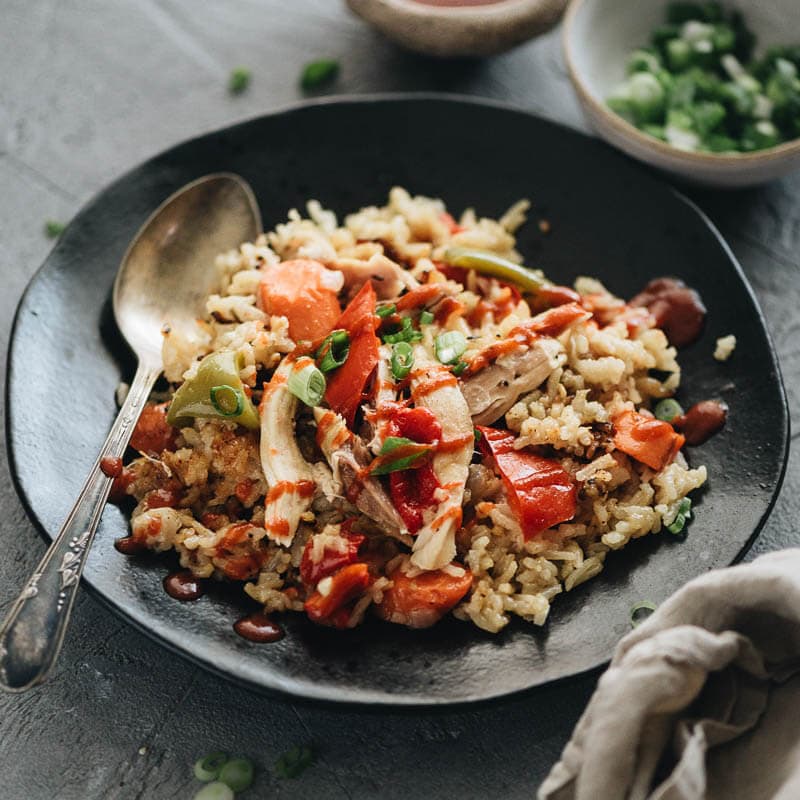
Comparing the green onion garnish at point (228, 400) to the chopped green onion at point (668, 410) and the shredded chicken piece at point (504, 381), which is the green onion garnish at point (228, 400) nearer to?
the shredded chicken piece at point (504, 381)

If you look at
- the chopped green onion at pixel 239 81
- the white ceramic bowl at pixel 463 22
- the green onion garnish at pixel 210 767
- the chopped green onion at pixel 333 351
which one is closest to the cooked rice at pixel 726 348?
the chopped green onion at pixel 333 351

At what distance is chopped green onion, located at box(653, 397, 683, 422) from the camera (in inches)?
156

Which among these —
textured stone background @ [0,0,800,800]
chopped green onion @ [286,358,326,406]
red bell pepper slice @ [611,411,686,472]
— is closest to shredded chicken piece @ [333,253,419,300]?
chopped green onion @ [286,358,326,406]

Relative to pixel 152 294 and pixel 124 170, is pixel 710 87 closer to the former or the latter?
pixel 152 294

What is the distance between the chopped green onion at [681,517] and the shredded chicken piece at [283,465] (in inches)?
54.2

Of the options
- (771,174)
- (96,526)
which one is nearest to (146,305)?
(96,526)

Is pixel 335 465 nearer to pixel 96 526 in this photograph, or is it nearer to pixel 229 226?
pixel 96 526

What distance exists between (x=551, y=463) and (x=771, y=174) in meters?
2.15

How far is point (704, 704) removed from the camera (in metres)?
2.97

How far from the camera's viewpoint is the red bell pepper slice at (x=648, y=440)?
12.0 ft

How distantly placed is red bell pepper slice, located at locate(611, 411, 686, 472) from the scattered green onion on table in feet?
5.92

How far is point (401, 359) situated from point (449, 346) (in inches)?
8.8

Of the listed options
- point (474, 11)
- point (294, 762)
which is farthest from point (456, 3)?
point (294, 762)

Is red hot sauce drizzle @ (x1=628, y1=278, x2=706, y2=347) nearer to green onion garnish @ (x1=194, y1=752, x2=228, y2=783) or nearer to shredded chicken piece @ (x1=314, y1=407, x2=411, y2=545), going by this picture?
shredded chicken piece @ (x1=314, y1=407, x2=411, y2=545)
